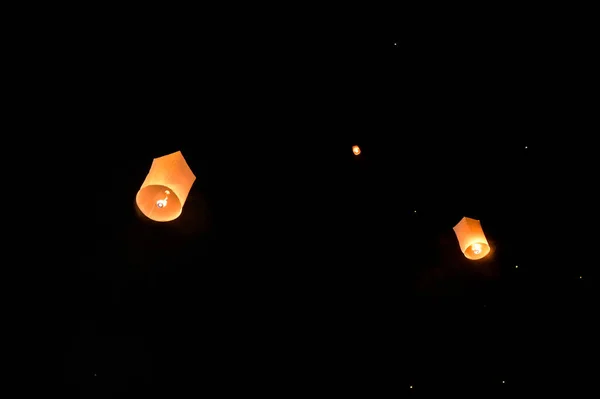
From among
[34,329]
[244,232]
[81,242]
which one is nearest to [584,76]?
[244,232]

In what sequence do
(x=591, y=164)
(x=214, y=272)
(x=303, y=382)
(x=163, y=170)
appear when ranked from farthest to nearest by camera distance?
1. (x=591, y=164)
2. (x=303, y=382)
3. (x=214, y=272)
4. (x=163, y=170)

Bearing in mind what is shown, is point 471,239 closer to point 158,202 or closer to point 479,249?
point 479,249

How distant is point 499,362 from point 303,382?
1.42 metres

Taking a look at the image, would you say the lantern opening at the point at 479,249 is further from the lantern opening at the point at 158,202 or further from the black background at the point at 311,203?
the lantern opening at the point at 158,202

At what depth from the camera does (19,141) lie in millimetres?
2219

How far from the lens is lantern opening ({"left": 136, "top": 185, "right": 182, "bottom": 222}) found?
7.14ft

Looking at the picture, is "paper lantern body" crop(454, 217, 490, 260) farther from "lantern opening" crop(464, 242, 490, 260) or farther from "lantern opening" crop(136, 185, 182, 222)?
"lantern opening" crop(136, 185, 182, 222)

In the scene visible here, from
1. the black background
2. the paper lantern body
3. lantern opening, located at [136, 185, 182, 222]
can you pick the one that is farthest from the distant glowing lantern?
the paper lantern body

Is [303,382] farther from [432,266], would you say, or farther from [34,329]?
[34,329]

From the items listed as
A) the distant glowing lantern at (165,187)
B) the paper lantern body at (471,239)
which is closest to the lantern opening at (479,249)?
the paper lantern body at (471,239)

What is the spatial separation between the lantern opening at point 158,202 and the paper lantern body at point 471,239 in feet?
5.57

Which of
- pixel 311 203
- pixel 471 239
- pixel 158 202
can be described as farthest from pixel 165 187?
pixel 471 239

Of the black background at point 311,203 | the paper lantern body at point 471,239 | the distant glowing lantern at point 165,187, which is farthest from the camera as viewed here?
the paper lantern body at point 471,239

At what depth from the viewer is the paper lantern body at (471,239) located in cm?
278
